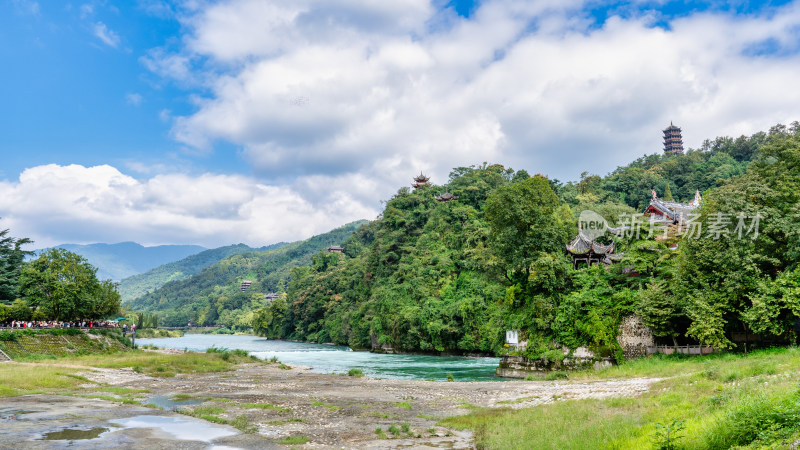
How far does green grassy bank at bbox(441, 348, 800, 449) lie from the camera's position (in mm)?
9859

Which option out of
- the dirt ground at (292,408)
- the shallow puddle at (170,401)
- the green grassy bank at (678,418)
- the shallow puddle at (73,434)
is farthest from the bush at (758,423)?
the shallow puddle at (170,401)

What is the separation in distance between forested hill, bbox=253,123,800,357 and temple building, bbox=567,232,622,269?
0.91 metres

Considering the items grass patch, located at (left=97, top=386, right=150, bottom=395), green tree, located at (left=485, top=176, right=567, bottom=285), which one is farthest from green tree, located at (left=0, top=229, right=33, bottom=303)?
green tree, located at (left=485, top=176, right=567, bottom=285)

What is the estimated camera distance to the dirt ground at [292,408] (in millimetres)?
15469

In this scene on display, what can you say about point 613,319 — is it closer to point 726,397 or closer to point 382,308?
point 726,397

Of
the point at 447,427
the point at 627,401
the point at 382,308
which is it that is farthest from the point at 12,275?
the point at 627,401

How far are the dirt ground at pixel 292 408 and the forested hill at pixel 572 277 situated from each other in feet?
25.9

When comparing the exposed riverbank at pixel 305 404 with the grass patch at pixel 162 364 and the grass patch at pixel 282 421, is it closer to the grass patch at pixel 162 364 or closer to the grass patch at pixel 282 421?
the grass patch at pixel 282 421

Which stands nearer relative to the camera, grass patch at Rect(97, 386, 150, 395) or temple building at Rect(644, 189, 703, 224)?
grass patch at Rect(97, 386, 150, 395)

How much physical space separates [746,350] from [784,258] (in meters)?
5.60

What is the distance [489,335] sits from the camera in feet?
187

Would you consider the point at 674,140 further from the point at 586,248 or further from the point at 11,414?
the point at 11,414

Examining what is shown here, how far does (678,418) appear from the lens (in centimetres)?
1363

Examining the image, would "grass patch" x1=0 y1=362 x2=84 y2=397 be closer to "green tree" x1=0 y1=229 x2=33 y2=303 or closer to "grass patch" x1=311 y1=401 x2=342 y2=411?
"grass patch" x1=311 y1=401 x2=342 y2=411
